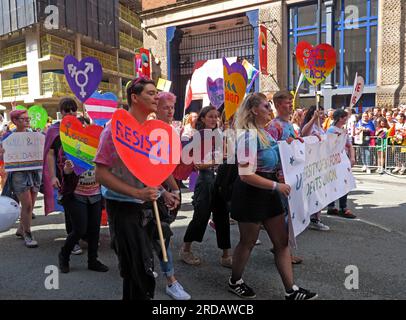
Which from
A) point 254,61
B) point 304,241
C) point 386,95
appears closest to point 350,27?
point 386,95

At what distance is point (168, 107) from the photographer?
368cm

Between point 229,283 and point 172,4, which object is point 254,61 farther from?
point 229,283

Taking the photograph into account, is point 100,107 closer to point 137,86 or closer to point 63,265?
point 63,265

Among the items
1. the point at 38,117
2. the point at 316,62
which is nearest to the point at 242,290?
the point at 316,62

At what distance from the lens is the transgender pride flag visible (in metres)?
4.73

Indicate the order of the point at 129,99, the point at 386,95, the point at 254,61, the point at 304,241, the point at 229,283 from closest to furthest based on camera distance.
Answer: the point at 129,99, the point at 229,283, the point at 304,241, the point at 386,95, the point at 254,61

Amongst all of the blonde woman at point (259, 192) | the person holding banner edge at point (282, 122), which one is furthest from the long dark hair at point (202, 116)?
the blonde woman at point (259, 192)

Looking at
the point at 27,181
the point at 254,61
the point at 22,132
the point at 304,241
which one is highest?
the point at 254,61

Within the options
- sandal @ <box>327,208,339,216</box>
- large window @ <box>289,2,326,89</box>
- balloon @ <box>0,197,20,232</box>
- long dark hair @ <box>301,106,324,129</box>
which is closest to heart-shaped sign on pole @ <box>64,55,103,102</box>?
balloon @ <box>0,197,20,232</box>

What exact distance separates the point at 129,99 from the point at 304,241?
344 centimetres

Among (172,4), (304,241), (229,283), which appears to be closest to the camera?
(229,283)

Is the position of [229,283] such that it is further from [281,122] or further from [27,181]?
[27,181]
